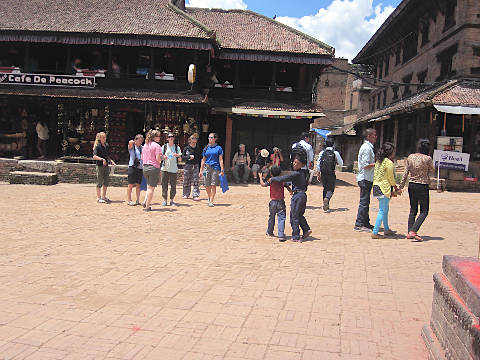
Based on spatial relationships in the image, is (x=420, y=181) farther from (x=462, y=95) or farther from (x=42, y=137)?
(x=42, y=137)

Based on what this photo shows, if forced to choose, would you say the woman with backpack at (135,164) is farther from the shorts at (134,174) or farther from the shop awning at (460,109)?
the shop awning at (460,109)

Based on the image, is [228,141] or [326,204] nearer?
[326,204]

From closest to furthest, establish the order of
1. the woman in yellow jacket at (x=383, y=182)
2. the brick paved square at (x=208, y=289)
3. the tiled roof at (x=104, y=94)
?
the brick paved square at (x=208, y=289) → the woman in yellow jacket at (x=383, y=182) → the tiled roof at (x=104, y=94)

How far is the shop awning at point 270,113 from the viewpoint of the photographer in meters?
18.0

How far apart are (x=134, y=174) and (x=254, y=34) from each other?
→ 13649mm

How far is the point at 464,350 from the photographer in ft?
7.96

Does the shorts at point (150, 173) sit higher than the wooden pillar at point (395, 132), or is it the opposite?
the wooden pillar at point (395, 132)

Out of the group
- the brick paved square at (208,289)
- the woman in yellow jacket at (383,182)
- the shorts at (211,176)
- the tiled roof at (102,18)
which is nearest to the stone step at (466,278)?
the brick paved square at (208,289)

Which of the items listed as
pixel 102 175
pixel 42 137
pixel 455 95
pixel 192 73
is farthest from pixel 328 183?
pixel 42 137

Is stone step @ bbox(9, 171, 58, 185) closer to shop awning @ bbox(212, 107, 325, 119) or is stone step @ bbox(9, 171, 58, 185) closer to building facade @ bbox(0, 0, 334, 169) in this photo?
building facade @ bbox(0, 0, 334, 169)

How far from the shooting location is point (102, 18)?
18422mm

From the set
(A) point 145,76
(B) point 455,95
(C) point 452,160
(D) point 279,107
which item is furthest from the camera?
(A) point 145,76

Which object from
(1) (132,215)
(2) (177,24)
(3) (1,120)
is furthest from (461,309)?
(3) (1,120)

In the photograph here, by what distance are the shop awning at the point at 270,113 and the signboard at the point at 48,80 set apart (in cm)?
573
